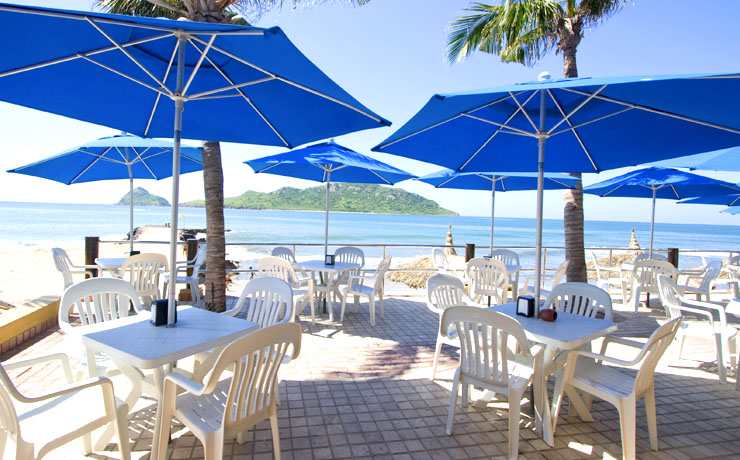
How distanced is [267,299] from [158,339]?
3.46 ft

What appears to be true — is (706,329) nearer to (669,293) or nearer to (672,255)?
(669,293)

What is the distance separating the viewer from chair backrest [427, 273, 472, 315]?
356 centimetres

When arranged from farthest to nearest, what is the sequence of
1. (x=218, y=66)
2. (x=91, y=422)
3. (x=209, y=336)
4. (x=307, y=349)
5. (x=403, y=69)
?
(x=403, y=69) < (x=307, y=349) < (x=218, y=66) < (x=209, y=336) < (x=91, y=422)

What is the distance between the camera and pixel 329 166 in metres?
5.93

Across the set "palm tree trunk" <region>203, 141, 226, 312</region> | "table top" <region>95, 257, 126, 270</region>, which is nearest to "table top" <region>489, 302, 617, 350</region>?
"palm tree trunk" <region>203, 141, 226, 312</region>

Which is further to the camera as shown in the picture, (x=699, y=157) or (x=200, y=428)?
(x=699, y=157)

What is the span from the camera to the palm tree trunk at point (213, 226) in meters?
5.00

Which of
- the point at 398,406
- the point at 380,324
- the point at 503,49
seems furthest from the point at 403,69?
the point at 398,406

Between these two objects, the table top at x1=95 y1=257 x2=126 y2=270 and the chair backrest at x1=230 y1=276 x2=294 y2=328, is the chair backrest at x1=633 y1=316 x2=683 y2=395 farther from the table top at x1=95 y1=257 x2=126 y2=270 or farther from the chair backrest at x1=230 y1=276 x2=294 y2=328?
Answer: the table top at x1=95 y1=257 x2=126 y2=270

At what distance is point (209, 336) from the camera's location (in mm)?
2053

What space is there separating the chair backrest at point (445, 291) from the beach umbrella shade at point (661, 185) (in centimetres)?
419

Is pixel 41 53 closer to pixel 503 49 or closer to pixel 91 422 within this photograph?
pixel 91 422

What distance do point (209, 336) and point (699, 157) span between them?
617 centimetres

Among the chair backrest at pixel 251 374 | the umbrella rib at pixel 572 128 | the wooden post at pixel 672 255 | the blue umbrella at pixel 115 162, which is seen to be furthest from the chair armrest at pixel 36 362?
the wooden post at pixel 672 255
